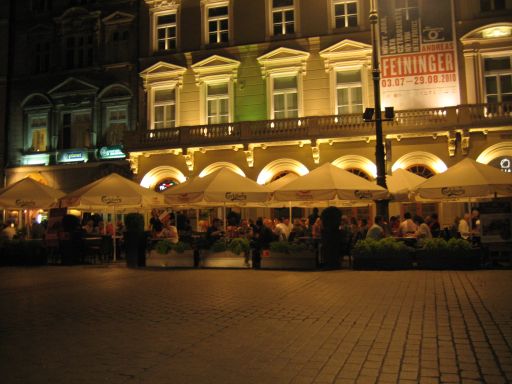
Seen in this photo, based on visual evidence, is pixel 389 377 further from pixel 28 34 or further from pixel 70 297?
pixel 28 34

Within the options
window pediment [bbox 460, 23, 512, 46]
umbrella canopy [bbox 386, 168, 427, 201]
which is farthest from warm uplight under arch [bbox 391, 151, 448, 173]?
window pediment [bbox 460, 23, 512, 46]

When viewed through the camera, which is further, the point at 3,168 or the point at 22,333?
the point at 3,168

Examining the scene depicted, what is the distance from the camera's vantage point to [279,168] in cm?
2622

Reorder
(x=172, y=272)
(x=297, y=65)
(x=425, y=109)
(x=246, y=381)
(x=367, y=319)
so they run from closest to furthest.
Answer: (x=246, y=381), (x=367, y=319), (x=172, y=272), (x=425, y=109), (x=297, y=65)

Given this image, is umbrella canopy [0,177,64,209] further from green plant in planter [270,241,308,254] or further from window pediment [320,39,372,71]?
window pediment [320,39,372,71]

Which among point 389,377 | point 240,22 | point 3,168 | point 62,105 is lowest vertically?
point 389,377

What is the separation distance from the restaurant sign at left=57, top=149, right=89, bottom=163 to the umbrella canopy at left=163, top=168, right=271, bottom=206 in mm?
13068

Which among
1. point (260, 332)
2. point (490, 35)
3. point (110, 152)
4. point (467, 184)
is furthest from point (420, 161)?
point (260, 332)

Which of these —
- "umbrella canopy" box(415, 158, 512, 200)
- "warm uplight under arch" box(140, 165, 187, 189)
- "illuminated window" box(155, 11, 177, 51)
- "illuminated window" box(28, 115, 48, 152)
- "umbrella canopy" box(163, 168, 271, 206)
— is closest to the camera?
"umbrella canopy" box(415, 158, 512, 200)

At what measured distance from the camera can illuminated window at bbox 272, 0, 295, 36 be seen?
89.6 feet

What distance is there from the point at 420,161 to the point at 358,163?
9.21 feet

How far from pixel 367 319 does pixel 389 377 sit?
2805 mm

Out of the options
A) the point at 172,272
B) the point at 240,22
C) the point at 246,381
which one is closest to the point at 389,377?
the point at 246,381

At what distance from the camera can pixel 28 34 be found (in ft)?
105
